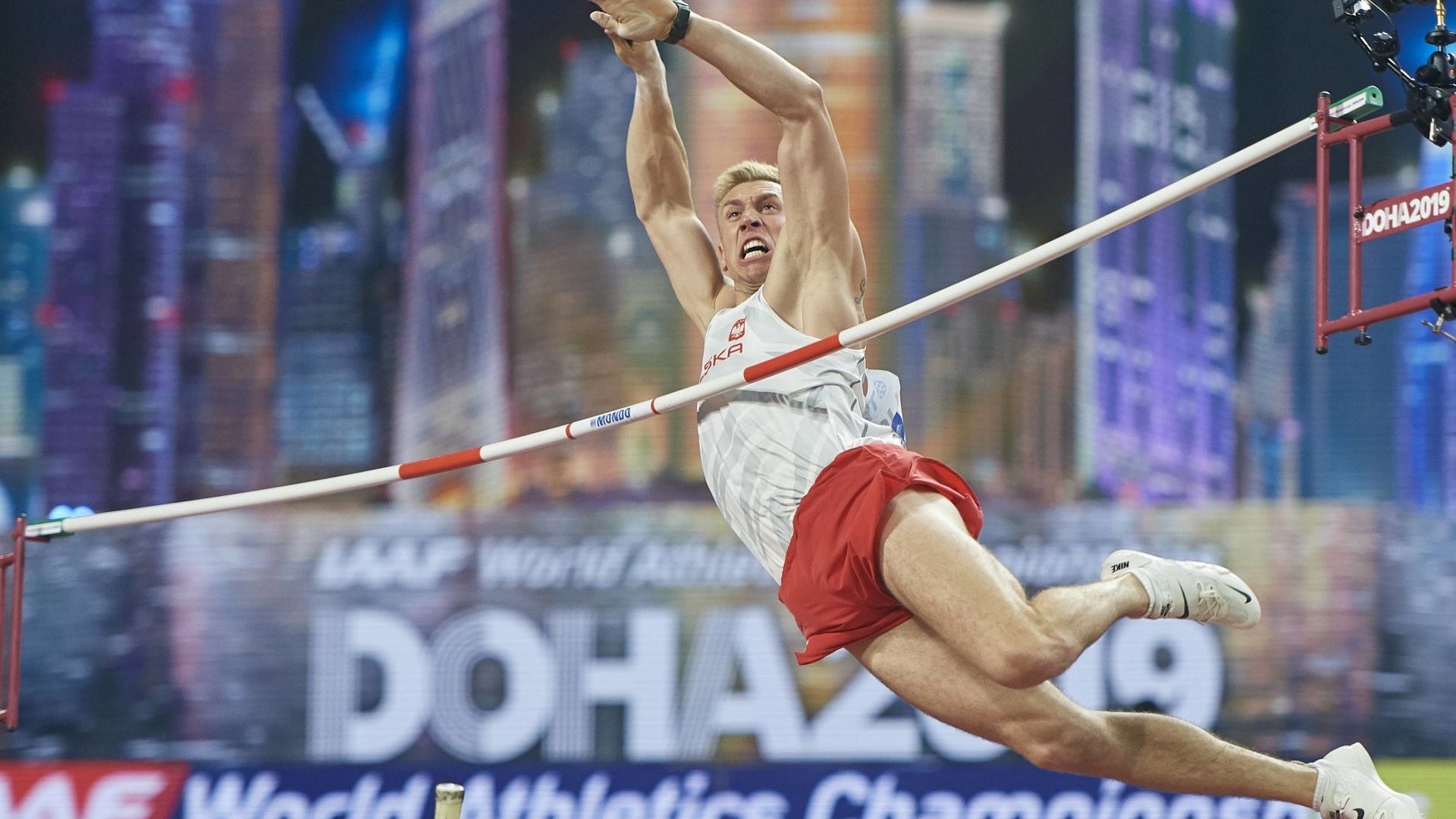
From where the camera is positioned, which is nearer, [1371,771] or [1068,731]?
[1068,731]

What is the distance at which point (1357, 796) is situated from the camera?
11.8 ft

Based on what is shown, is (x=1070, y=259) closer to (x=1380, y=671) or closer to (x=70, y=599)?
(x=1380, y=671)

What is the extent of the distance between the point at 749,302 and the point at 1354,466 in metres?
3.97

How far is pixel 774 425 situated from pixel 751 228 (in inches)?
23.0

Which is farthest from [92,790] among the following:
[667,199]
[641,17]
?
[641,17]

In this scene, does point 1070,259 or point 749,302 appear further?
point 1070,259

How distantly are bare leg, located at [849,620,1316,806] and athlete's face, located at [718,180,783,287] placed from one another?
1.00 m

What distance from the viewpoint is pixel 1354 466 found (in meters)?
6.85

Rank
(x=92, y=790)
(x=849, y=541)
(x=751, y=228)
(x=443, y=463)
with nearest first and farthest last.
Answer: (x=849, y=541)
(x=751, y=228)
(x=443, y=463)
(x=92, y=790)

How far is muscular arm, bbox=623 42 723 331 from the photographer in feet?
13.8

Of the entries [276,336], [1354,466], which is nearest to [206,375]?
[276,336]

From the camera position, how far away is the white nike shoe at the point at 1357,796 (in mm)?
3584

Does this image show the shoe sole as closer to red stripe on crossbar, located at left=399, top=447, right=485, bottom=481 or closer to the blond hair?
the blond hair

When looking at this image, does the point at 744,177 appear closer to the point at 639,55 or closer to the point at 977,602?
the point at 639,55
